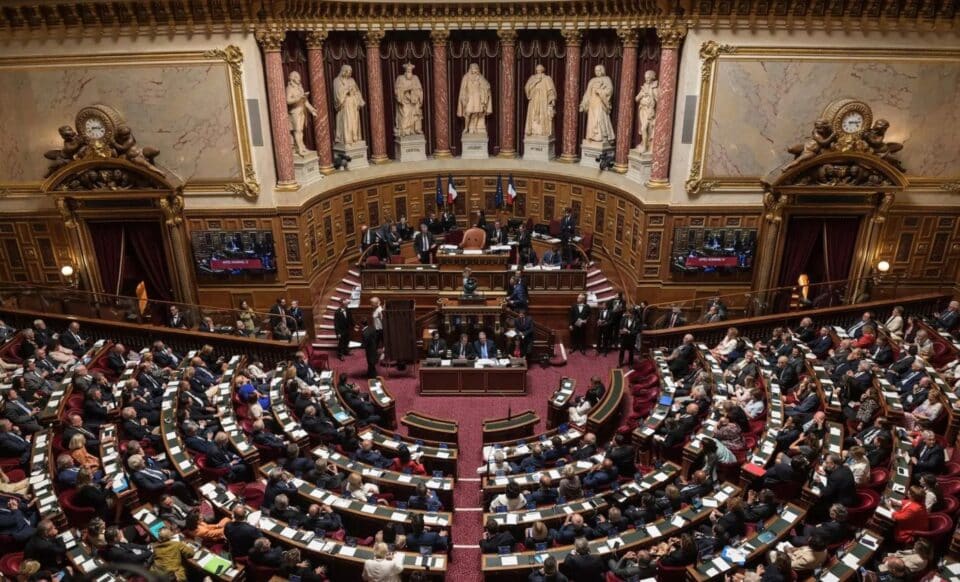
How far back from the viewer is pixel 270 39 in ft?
57.6

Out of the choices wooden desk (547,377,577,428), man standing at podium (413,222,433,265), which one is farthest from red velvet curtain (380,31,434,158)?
wooden desk (547,377,577,428)

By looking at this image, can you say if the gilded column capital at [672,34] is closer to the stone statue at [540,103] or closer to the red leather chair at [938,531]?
the stone statue at [540,103]

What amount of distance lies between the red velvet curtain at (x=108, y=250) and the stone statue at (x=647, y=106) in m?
14.3

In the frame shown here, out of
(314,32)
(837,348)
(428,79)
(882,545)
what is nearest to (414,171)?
(428,79)

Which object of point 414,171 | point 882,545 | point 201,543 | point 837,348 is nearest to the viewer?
point 882,545

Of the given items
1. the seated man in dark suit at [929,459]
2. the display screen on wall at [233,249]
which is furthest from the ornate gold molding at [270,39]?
the seated man in dark suit at [929,459]

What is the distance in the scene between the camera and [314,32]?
19953mm

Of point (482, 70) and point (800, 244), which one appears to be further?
point (482, 70)

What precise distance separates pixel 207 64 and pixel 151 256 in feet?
17.2

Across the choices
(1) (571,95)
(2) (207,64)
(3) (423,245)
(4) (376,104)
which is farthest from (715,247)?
(2) (207,64)

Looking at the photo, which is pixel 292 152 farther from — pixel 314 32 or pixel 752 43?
pixel 752 43

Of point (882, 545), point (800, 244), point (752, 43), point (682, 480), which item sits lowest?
point (682, 480)

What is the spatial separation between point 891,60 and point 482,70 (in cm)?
1165

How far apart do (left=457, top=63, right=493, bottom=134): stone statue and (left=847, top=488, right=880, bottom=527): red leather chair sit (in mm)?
16283
